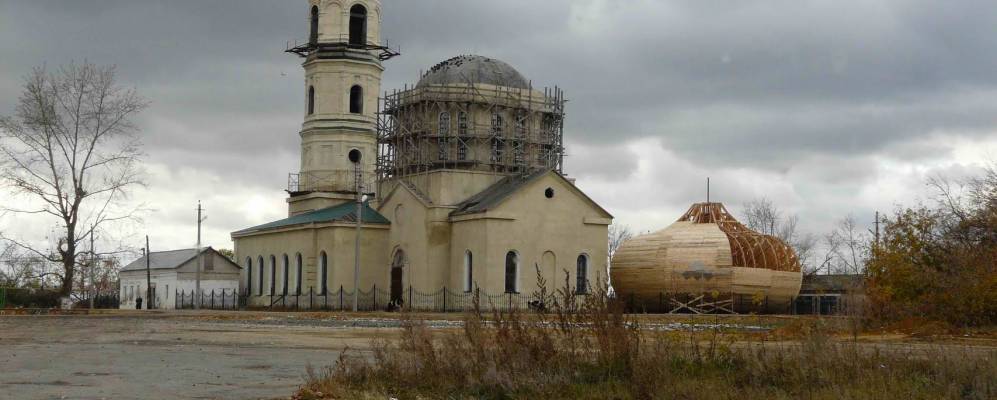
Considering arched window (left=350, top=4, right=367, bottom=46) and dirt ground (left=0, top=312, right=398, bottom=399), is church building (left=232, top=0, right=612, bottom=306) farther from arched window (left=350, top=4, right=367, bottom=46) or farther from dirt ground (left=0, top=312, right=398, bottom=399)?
dirt ground (left=0, top=312, right=398, bottom=399)

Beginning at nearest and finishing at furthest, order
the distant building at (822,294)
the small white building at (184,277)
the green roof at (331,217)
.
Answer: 1. the distant building at (822,294)
2. the green roof at (331,217)
3. the small white building at (184,277)

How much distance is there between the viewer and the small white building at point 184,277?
6888cm

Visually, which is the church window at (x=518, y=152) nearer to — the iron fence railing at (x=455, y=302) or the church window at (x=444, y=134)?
the church window at (x=444, y=134)

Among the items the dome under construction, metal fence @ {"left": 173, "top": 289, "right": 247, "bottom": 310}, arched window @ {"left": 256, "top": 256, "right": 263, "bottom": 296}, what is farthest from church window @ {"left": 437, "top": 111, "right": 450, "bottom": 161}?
metal fence @ {"left": 173, "top": 289, "right": 247, "bottom": 310}

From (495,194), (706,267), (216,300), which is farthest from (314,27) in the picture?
(706,267)

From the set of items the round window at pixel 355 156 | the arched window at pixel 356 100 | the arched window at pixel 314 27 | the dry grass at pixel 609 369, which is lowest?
the dry grass at pixel 609 369

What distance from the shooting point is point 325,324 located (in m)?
36.7

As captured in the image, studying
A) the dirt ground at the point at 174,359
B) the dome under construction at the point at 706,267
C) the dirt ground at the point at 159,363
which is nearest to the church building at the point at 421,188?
the dome under construction at the point at 706,267

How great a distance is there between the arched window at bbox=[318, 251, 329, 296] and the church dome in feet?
32.2

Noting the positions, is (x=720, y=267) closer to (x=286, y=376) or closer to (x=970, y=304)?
(x=970, y=304)

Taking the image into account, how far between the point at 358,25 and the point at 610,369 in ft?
182

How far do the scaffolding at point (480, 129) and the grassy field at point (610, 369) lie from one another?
4064 centimetres

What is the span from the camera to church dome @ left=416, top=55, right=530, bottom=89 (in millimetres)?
56812

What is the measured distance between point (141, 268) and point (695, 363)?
67.3 meters
